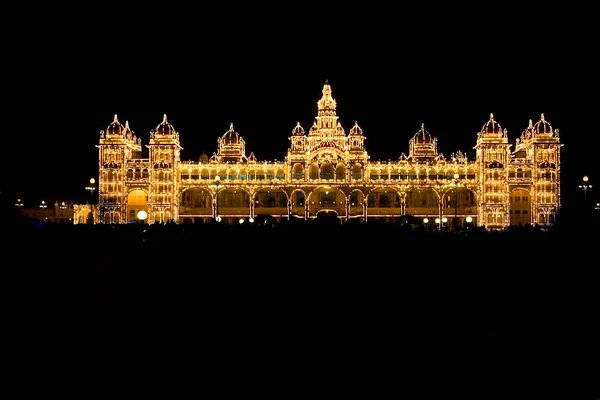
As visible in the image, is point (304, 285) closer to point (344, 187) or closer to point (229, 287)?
point (229, 287)

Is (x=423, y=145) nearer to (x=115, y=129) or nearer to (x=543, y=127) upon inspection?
(x=543, y=127)

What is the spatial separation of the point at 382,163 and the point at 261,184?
40.9 feet

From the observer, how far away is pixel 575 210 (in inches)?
719

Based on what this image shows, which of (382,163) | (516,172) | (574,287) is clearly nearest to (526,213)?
(516,172)

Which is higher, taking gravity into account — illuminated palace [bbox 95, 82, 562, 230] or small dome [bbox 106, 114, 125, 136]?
small dome [bbox 106, 114, 125, 136]

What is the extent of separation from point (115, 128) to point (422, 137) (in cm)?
3277

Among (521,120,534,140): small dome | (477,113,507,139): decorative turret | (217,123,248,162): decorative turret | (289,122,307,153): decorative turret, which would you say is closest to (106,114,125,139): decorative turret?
(217,123,248,162): decorative turret

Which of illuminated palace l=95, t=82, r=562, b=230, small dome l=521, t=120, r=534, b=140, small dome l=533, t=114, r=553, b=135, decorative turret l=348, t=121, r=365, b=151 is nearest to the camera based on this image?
illuminated palace l=95, t=82, r=562, b=230

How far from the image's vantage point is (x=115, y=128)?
57.0m

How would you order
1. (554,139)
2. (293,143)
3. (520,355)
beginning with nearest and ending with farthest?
(520,355) < (554,139) < (293,143)

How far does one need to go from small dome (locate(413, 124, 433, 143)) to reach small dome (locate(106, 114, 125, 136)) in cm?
3145

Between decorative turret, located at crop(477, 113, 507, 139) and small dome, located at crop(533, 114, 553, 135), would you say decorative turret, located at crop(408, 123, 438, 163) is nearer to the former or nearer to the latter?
decorative turret, located at crop(477, 113, 507, 139)

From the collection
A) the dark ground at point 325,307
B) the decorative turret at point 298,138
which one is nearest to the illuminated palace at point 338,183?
the decorative turret at point 298,138

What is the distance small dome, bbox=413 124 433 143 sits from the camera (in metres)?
63.3
